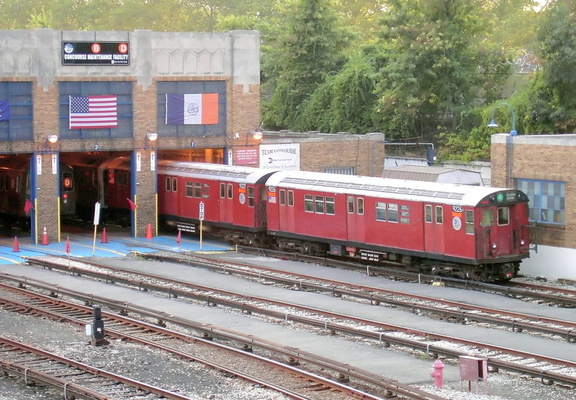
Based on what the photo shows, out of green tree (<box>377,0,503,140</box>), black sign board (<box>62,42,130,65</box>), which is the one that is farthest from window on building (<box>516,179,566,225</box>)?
green tree (<box>377,0,503,140</box>)

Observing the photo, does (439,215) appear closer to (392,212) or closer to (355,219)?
(392,212)

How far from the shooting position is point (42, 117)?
132ft

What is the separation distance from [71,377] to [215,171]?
834 inches

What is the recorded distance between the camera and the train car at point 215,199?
38562mm

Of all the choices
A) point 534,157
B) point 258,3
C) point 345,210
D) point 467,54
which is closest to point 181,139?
point 345,210

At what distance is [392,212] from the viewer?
3272 cm

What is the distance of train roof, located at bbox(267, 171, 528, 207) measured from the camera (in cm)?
3052

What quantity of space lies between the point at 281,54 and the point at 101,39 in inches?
1246

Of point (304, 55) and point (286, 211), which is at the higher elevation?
point (304, 55)

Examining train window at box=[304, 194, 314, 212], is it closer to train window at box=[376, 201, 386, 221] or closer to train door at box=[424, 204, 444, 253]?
train window at box=[376, 201, 386, 221]

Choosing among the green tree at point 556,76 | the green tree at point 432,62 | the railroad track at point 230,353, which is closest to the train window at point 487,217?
the railroad track at point 230,353

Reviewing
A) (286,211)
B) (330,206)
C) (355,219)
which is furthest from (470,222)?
(286,211)

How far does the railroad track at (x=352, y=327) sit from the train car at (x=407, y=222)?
415cm

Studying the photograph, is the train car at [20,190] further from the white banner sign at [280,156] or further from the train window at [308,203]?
the train window at [308,203]
